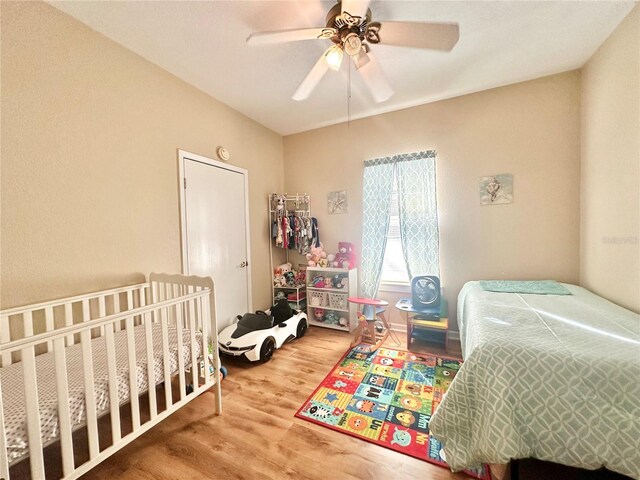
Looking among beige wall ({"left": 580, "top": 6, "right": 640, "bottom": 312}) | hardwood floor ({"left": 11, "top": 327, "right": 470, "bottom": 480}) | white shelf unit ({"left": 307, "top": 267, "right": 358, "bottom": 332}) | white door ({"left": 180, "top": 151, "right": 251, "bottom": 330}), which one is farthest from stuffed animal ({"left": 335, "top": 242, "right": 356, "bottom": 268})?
beige wall ({"left": 580, "top": 6, "right": 640, "bottom": 312})

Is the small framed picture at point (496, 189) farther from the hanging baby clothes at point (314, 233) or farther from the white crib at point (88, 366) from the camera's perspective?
the white crib at point (88, 366)

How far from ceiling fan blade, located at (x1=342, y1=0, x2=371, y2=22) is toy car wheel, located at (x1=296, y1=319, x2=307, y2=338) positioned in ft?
8.82

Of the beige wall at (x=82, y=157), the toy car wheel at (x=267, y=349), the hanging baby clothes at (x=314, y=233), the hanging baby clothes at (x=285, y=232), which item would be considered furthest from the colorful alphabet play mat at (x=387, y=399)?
the beige wall at (x=82, y=157)

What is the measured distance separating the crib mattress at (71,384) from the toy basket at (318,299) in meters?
1.64

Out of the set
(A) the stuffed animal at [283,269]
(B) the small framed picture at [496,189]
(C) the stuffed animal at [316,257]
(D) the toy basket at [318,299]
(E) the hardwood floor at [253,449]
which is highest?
(B) the small framed picture at [496,189]

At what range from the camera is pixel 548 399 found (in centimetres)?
100

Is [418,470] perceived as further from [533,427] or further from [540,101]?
[540,101]

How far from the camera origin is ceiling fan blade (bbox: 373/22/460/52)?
1235mm

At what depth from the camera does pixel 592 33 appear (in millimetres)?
1740

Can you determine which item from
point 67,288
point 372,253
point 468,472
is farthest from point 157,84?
point 468,472

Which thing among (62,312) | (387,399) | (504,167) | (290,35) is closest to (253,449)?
(387,399)

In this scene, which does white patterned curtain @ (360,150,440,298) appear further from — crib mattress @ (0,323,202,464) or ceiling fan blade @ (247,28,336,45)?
crib mattress @ (0,323,202,464)

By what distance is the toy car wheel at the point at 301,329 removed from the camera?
9.15ft

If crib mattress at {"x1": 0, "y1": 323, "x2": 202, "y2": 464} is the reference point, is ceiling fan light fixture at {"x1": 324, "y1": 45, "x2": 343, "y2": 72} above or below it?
above
